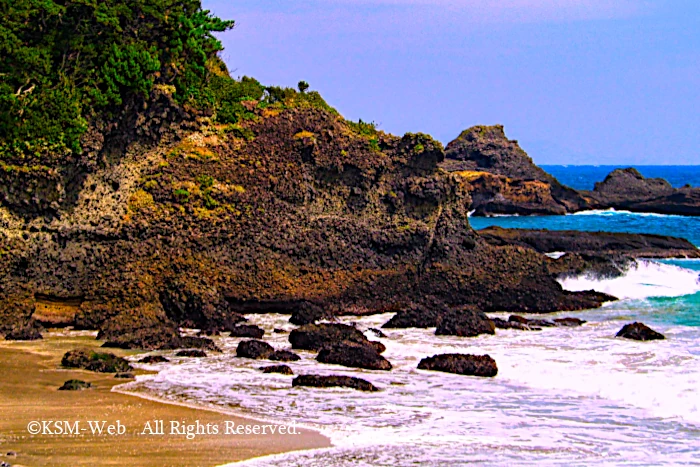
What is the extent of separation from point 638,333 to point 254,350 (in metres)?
8.71

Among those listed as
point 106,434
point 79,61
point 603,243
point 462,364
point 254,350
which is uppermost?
point 79,61

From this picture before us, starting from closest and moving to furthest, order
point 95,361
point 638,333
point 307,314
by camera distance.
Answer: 1. point 95,361
2. point 638,333
3. point 307,314

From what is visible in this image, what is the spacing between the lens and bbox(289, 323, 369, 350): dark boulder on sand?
773 inches

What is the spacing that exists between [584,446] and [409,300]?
12.6 m

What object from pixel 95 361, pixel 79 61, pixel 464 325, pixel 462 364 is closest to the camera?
pixel 95 361

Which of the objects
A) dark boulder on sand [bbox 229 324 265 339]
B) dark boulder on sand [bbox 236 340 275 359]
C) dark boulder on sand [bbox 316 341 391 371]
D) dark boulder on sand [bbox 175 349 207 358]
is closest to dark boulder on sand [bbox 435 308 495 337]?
dark boulder on sand [bbox 316 341 391 371]

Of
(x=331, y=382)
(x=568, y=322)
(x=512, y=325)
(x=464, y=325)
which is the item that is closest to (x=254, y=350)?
(x=331, y=382)

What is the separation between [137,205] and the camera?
77.5 feet

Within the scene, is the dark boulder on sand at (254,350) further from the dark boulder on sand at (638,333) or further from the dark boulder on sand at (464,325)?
the dark boulder on sand at (638,333)

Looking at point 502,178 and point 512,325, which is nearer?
point 512,325

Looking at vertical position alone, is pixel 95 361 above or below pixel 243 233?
below

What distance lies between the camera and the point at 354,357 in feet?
A: 58.9

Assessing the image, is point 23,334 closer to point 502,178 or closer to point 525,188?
point 502,178

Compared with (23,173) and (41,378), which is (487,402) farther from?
(23,173)
